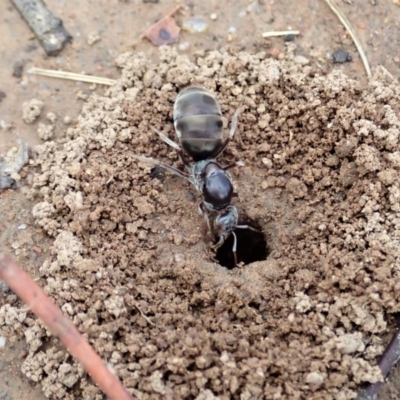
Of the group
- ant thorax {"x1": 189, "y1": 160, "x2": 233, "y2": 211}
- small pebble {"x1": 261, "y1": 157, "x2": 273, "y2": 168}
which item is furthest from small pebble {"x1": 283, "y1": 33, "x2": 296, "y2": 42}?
ant thorax {"x1": 189, "y1": 160, "x2": 233, "y2": 211}

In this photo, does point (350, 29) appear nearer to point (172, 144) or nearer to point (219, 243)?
point (172, 144)

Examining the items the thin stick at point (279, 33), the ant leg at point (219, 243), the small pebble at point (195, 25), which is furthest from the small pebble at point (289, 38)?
the ant leg at point (219, 243)

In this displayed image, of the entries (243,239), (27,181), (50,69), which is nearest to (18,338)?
(27,181)

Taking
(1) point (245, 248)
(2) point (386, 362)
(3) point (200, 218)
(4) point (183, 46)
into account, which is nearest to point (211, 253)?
(3) point (200, 218)

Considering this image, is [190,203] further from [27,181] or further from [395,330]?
[395,330]

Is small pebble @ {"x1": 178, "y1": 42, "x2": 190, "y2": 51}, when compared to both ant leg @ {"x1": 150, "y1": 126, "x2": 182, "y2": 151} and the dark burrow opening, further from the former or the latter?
the dark burrow opening

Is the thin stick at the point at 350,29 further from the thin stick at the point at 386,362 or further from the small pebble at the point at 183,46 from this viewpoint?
the thin stick at the point at 386,362
